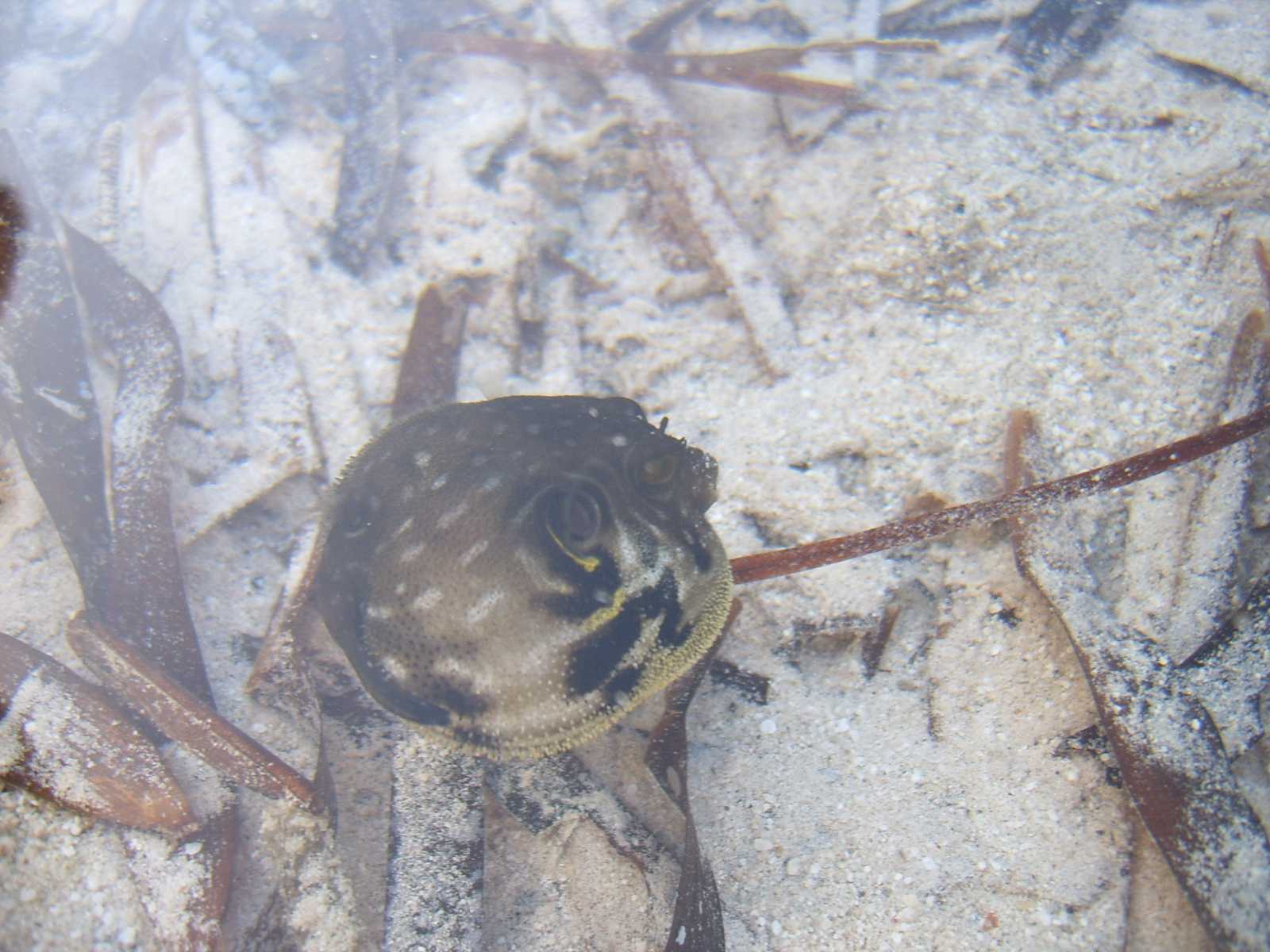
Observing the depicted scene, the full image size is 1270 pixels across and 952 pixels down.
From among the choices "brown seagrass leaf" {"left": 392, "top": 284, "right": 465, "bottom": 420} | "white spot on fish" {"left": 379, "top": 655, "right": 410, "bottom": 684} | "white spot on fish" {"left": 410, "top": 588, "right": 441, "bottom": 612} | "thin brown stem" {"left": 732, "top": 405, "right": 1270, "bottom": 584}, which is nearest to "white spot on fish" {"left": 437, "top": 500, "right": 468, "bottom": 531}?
"white spot on fish" {"left": 410, "top": 588, "right": 441, "bottom": 612}

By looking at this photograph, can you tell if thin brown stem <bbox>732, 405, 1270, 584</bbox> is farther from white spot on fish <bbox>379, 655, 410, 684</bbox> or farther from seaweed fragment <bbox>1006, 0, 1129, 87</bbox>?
seaweed fragment <bbox>1006, 0, 1129, 87</bbox>

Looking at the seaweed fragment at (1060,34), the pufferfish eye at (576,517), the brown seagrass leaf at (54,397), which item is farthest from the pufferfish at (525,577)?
the seaweed fragment at (1060,34)

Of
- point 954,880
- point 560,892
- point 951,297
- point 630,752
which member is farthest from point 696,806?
point 951,297

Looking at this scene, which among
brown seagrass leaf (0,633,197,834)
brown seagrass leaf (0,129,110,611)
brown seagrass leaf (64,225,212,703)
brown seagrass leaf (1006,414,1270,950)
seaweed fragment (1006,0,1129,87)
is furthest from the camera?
seaweed fragment (1006,0,1129,87)

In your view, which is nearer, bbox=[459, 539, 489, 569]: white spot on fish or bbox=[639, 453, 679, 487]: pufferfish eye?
bbox=[459, 539, 489, 569]: white spot on fish

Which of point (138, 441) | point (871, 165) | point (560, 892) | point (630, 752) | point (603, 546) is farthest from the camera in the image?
point (871, 165)

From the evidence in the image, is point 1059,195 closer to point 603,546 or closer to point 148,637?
point 603,546

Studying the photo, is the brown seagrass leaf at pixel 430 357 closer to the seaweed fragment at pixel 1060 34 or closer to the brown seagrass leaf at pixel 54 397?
the brown seagrass leaf at pixel 54 397
